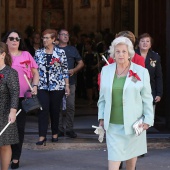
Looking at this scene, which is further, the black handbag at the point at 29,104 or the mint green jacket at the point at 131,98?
the black handbag at the point at 29,104

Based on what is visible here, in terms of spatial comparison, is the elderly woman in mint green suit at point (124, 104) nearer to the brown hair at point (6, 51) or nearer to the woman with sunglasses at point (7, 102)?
the woman with sunglasses at point (7, 102)

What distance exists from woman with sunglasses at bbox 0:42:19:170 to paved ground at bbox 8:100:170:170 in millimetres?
1119

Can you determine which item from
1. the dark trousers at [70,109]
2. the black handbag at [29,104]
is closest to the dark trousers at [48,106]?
the dark trousers at [70,109]

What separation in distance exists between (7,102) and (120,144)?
5.13 ft

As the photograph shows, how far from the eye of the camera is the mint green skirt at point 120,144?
6.93m

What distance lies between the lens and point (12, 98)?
7637mm

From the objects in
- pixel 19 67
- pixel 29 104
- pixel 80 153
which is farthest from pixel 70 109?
pixel 29 104

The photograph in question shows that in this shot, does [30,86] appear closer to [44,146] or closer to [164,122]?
[44,146]

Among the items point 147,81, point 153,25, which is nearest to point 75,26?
point 153,25

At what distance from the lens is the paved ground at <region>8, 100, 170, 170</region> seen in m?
9.21

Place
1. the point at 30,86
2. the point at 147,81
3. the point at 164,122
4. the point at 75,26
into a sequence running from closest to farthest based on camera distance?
1. the point at 147,81
2. the point at 30,86
3. the point at 164,122
4. the point at 75,26

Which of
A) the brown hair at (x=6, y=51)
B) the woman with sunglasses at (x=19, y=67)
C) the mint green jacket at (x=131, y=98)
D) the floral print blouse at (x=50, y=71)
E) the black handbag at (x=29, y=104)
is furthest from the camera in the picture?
the floral print blouse at (x=50, y=71)

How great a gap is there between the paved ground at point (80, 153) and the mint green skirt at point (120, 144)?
2.12 m

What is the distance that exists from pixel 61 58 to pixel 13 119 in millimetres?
2544
